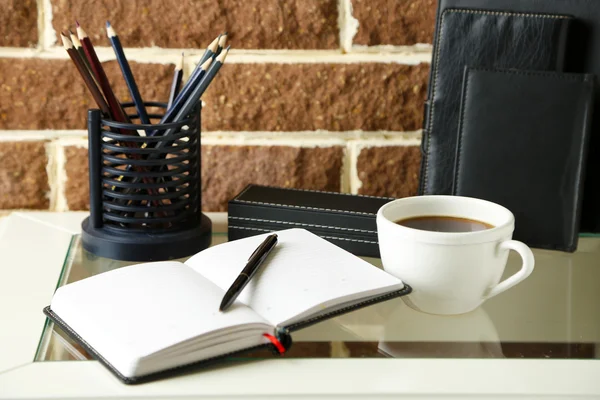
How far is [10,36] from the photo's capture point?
90 centimetres

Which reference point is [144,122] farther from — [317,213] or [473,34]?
[473,34]

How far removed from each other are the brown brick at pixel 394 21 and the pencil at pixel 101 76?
0.29 meters

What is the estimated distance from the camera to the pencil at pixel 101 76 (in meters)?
0.75

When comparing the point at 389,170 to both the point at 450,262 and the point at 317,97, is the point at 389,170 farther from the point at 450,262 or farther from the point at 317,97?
the point at 450,262

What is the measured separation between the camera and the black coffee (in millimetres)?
688

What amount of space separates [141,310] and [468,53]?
0.42m

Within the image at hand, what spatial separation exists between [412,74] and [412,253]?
13.5 inches

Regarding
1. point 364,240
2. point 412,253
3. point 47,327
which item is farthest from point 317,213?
point 47,327

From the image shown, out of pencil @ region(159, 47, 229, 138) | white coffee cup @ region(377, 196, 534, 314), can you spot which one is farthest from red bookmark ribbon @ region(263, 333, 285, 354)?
pencil @ region(159, 47, 229, 138)

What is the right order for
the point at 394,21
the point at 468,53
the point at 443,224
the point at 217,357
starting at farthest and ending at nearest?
the point at 394,21 < the point at 468,53 < the point at 443,224 < the point at 217,357

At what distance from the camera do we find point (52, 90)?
36.2 inches

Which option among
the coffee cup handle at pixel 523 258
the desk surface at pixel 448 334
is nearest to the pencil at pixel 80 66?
the desk surface at pixel 448 334

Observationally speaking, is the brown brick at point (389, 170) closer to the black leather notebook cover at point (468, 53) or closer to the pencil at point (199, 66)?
the black leather notebook cover at point (468, 53)

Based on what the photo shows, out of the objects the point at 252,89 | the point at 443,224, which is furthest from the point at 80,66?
the point at 443,224
